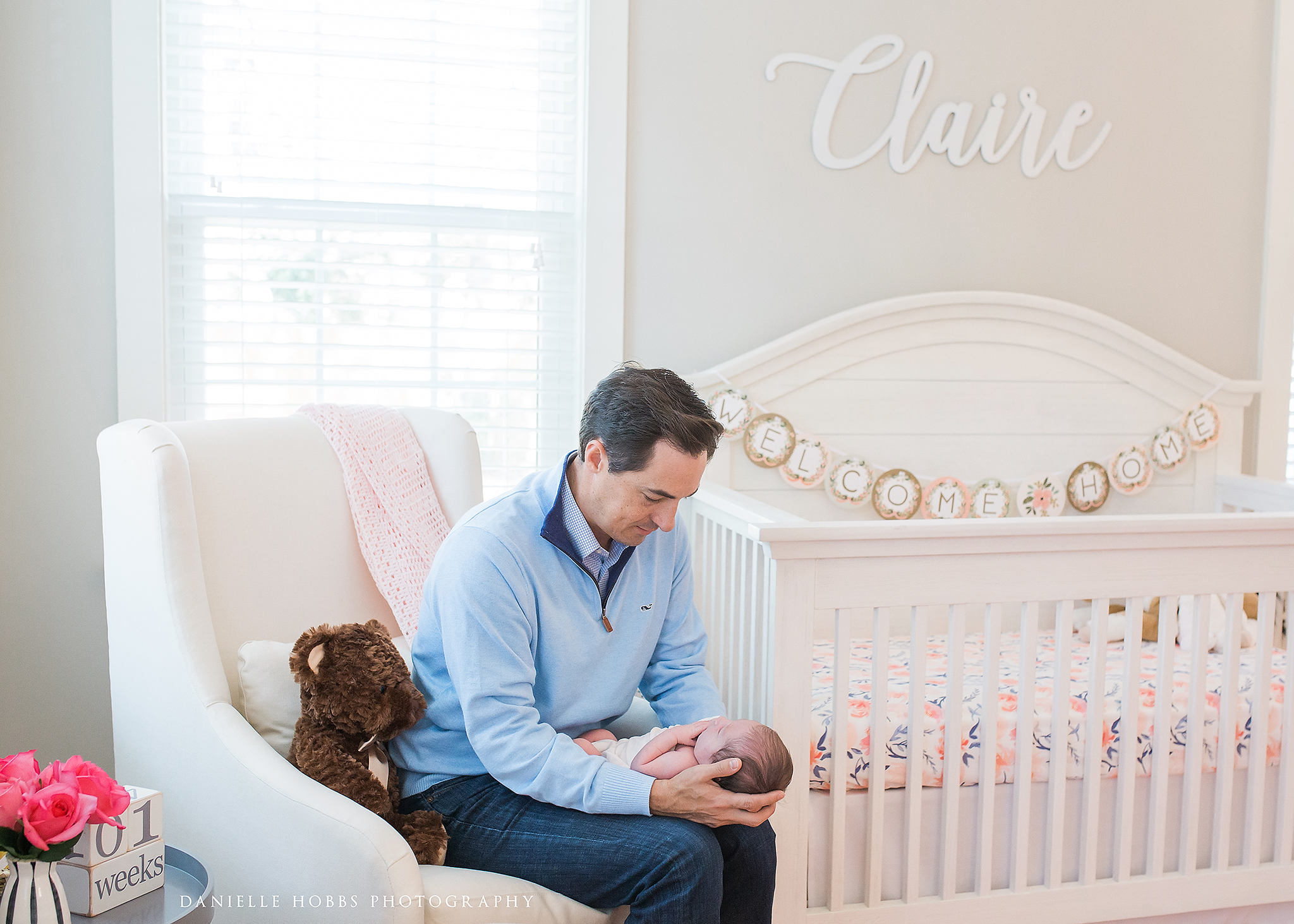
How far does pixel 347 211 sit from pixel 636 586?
125cm

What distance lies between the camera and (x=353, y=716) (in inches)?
46.8

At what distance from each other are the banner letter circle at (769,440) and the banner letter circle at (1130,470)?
83 cm

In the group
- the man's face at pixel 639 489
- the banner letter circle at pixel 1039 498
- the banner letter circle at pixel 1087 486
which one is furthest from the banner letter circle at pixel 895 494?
the man's face at pixel 639 489

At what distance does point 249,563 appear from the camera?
56.5 inches

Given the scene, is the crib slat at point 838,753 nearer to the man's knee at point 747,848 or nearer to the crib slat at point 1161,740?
the man's knee at point 747,848

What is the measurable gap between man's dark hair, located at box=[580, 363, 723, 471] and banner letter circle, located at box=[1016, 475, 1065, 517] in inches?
54.6

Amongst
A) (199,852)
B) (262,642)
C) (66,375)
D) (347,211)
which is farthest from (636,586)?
(66,375)

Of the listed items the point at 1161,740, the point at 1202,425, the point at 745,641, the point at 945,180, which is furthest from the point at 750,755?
the point at 1202,425

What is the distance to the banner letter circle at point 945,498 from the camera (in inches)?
91.4

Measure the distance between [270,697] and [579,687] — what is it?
41 cm

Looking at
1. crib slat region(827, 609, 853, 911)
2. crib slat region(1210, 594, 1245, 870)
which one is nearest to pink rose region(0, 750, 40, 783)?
crib slat region(827, 609, 853, 911)

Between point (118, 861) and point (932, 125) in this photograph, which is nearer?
point (118, 861)

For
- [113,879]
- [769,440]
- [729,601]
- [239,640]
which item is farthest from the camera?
[769,440]

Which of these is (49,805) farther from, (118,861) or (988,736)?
(988,736)
